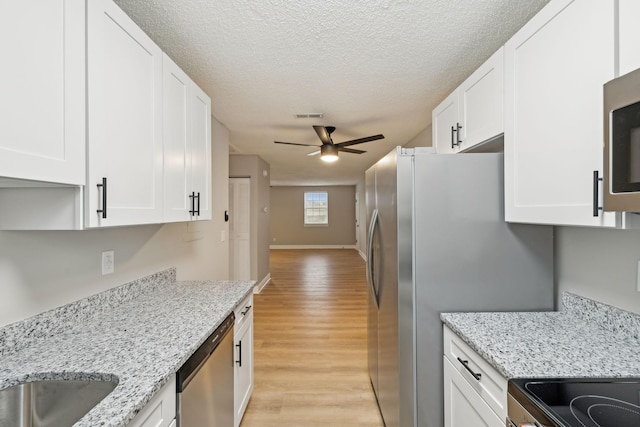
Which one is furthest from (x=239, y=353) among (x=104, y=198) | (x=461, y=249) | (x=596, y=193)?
(x=596, y=193)

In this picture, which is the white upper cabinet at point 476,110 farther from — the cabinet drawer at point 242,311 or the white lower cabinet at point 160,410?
the white lower cabinet at point 160,410

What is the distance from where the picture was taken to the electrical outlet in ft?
5.24

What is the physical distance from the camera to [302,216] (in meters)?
11.2

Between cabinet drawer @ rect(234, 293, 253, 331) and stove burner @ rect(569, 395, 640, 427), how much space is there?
1594 mm

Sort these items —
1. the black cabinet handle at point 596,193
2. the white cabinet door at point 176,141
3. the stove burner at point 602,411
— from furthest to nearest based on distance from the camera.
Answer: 1. the white cabinet door at point 176,141
2. the black cabinet handle at point 596,193
3. the stove burner at point 602,411

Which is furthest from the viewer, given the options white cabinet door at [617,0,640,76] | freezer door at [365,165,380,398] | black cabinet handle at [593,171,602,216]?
freezer door at [365,165,380,398]

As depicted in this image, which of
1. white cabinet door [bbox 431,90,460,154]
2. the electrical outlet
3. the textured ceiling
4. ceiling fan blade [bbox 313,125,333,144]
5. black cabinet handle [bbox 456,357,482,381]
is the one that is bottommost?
black cabinet handle [bbox 456,357,482,381]

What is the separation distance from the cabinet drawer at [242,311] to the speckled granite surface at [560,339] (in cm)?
121

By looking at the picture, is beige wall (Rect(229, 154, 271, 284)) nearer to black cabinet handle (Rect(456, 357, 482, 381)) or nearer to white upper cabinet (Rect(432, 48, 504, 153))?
white upper cabinet (Rect(432, 48, 504, 153))

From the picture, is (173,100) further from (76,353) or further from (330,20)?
(76,353)

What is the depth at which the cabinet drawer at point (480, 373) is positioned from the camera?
109cm

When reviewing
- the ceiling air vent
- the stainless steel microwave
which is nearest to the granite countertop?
the stainless steel microwave

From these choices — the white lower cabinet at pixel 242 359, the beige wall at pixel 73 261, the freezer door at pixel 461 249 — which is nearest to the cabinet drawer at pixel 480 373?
the freezer door at pixel 461 249

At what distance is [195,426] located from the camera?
1240 mm
